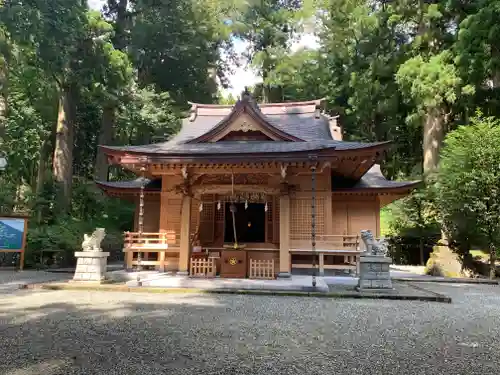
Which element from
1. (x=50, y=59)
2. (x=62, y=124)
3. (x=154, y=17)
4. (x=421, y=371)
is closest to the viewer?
(x=421, y=371)

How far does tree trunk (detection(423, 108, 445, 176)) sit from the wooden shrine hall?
487 cm

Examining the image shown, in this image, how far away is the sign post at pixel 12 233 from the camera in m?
12.1

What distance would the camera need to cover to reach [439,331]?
5.14 meters

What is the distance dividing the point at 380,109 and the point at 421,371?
18.8 meters

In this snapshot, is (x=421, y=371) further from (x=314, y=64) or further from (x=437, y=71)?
(x=314, y=64)

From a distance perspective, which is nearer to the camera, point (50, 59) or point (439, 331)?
point (439, 331)

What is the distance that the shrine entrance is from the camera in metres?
13.0

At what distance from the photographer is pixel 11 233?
12172 mm

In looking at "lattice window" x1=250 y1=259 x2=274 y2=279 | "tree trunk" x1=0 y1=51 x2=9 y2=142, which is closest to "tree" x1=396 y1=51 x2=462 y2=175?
"lattice window" x1=250 y1=259 x2=274 y2=279

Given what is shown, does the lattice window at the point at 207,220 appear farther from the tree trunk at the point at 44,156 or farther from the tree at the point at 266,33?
the tree at the point at 266,33

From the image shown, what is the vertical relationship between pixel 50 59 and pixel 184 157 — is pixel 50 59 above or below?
above

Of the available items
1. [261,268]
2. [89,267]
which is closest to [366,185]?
[261,268]

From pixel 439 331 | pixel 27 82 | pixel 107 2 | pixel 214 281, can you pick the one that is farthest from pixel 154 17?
pixel 439 331

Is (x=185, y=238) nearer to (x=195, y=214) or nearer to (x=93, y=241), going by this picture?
(x=195, y=214)
